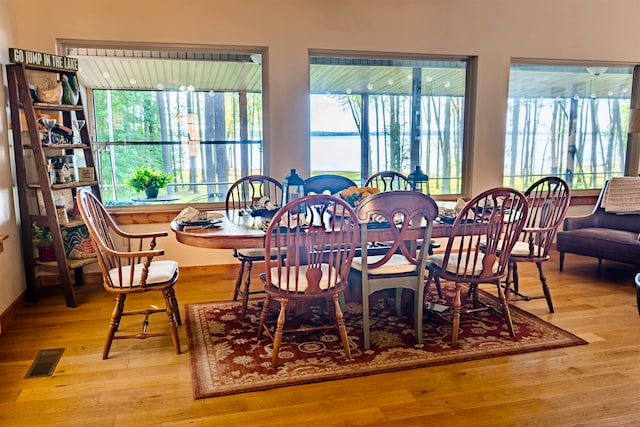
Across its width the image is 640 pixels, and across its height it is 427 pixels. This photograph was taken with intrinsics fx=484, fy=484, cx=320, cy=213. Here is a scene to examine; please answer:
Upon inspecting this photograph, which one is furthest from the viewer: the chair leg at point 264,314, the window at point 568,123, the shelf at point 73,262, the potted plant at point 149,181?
the window at point 568,123

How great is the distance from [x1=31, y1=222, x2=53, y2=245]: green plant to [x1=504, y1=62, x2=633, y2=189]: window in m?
4.33

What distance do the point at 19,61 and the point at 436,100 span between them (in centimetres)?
361

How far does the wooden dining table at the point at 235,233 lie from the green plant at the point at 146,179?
156cm

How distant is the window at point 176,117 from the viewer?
4184 millimetres

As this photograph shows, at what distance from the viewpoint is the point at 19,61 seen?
10.8 feet

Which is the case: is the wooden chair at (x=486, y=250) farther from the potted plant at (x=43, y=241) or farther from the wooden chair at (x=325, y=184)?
the potted plant at (x=43, y=241)

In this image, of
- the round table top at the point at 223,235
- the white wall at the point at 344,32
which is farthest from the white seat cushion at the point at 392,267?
the white wall at the point at 344,32

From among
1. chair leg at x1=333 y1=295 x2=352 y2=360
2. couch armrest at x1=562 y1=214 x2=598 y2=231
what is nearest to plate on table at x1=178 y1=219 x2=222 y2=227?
chair leg at x1=333 y1=295 x2=352 y2=360

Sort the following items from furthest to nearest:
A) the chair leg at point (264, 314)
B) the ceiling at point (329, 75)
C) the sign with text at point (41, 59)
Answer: the ceiling at point (329, 75)
the sign with text at point (41, 59)
the chair leg at point (264, 314)

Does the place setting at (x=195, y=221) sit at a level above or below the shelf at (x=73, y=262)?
above

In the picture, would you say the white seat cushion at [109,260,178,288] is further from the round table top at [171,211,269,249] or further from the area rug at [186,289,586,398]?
the area rug at [186,289,586,398]

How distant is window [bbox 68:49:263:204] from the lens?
418cm

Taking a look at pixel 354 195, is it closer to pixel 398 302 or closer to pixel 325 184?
pixel 325 184

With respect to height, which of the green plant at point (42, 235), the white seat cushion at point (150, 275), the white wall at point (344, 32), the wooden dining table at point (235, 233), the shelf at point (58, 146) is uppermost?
the white wall at point (344, 32)
